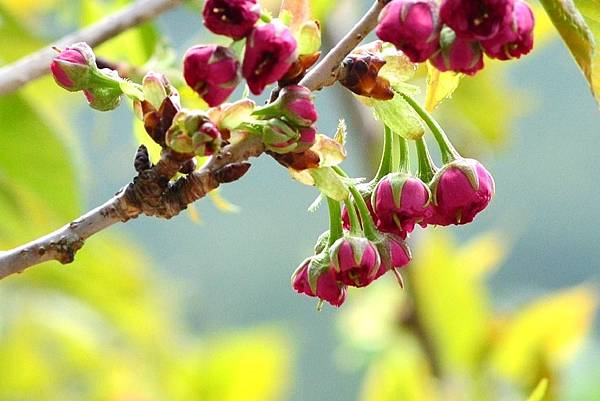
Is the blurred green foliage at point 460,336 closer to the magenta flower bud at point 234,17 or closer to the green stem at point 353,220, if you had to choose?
the green stem at point 353,220

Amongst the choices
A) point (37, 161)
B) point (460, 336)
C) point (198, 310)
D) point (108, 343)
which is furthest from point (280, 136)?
point (198, 310)

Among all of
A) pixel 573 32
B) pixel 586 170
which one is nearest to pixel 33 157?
pixel 573 32

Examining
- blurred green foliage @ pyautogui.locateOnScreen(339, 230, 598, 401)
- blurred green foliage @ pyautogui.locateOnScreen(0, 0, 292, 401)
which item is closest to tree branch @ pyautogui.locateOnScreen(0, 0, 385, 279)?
blurred green foliage @ pyautogui.locateOnScreen(0, 0, 292, 401)

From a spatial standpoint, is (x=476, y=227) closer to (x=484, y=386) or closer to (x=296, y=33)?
(x=484, y=386)

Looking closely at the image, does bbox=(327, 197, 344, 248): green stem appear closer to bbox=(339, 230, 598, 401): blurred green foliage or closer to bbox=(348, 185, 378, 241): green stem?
bbox=(348, 185, 378, 241): green stem

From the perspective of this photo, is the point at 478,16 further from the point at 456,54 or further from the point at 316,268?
the point at 316,268
